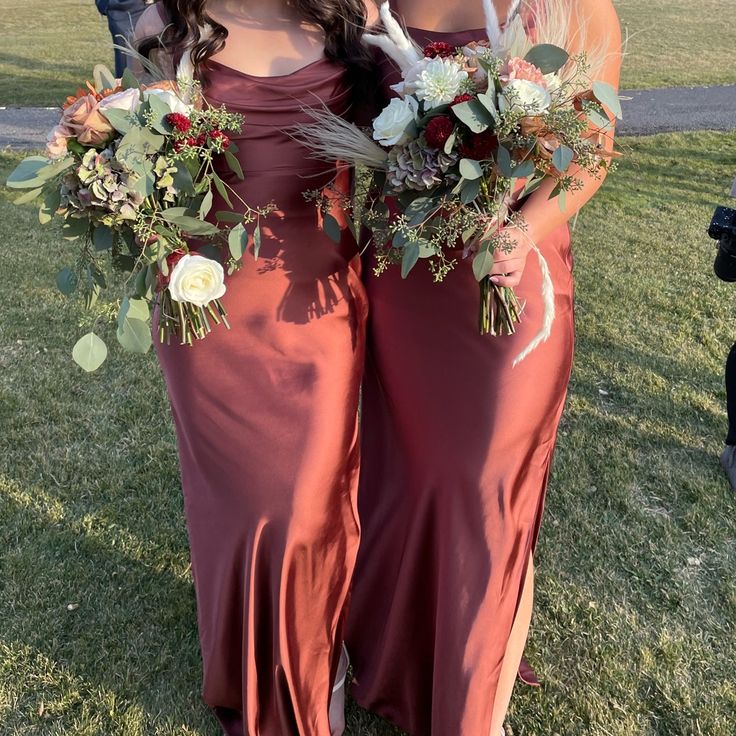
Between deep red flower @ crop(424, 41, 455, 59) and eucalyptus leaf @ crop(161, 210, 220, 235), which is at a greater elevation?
deep red flower @ crop(424, 41, 455, 59)

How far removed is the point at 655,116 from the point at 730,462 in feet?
30.5

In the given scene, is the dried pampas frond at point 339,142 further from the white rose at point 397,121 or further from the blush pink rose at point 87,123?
the blush pink rose at point 87,123

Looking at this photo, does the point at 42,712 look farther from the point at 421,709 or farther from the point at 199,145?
the point at 199,145

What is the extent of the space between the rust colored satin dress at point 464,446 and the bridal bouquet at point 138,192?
0.62m

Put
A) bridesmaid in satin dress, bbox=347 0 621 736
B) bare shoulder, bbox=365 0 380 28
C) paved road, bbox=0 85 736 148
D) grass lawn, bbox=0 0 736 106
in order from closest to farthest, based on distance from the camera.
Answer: bridesmaid in satin dress, bbox=347 0 621 736
bare shoulder, bbox=365 0 380 28
paved road, bbox=0 85 736 148
grass lawn, bbox=0 0 736 106

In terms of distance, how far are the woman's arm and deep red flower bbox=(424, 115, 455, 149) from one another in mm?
323

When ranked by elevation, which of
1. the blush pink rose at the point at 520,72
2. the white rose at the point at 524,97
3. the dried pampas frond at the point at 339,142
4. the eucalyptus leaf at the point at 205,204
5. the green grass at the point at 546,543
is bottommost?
the green grass at the point at 546,543

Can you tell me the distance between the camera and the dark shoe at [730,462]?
3.81 meters

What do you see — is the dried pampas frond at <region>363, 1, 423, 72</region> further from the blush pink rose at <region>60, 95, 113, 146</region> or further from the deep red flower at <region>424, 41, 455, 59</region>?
the blush pink rose at <region>60, 95, 113, 146</region>

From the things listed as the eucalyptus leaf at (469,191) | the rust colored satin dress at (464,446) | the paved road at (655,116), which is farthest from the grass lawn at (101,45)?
the eucalyptus leaf at (469,191)

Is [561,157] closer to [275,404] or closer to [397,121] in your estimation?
[397,121]

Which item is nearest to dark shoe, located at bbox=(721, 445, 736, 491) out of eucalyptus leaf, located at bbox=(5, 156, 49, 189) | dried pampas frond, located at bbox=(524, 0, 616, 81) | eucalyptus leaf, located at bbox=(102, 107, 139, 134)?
dried pampas frond, located at bbox=(524, 0, 616, 81)

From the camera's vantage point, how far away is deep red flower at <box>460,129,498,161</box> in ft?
5.73

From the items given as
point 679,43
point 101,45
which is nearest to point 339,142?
point 101,45
